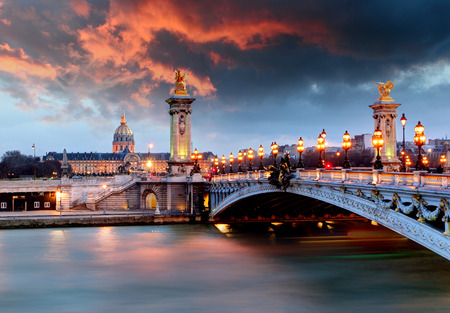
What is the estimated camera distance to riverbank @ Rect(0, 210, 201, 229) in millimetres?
51125

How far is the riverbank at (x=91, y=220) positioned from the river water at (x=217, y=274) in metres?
3.22

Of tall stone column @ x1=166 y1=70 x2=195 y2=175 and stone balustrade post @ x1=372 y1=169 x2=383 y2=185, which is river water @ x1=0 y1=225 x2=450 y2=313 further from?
tall stone column @ x1=166 y1=70 x2=195 y2=175

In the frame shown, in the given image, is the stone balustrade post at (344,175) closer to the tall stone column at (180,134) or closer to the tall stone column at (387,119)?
the tall stone column at (387,119)

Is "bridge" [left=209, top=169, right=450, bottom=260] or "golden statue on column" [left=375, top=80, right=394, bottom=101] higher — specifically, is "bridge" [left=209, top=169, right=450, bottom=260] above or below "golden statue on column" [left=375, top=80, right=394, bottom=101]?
below

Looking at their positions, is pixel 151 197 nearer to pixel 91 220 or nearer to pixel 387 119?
pixel 91 220

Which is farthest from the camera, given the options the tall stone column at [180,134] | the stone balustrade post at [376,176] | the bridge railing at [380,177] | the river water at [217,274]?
the tall stone column at [180,134]

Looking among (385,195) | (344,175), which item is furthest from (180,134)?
(385,195)

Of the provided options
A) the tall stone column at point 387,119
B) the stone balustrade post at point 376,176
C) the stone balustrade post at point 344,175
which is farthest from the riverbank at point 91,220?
the stone balustrade post at point 376,176

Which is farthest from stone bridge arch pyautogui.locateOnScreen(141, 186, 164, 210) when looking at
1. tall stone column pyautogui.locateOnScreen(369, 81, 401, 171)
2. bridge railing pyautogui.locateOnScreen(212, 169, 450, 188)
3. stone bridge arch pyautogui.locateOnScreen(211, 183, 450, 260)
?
bridge railing pyautogui.locateOnScreen(212, 169, 450, 188)

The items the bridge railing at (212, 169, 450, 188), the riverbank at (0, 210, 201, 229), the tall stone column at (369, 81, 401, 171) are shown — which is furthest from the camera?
the tall stone column at (369, 81, 401, 171)

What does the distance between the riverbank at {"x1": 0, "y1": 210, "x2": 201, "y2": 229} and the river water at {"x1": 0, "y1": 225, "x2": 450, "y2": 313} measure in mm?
3215

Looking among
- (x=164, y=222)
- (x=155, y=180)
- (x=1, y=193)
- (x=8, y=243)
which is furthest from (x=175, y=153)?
(x=8, y=243)

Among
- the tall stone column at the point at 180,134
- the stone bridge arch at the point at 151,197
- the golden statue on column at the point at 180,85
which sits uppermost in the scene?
the golden statue on column at the point at 180,85

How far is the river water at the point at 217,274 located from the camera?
25859 mm
